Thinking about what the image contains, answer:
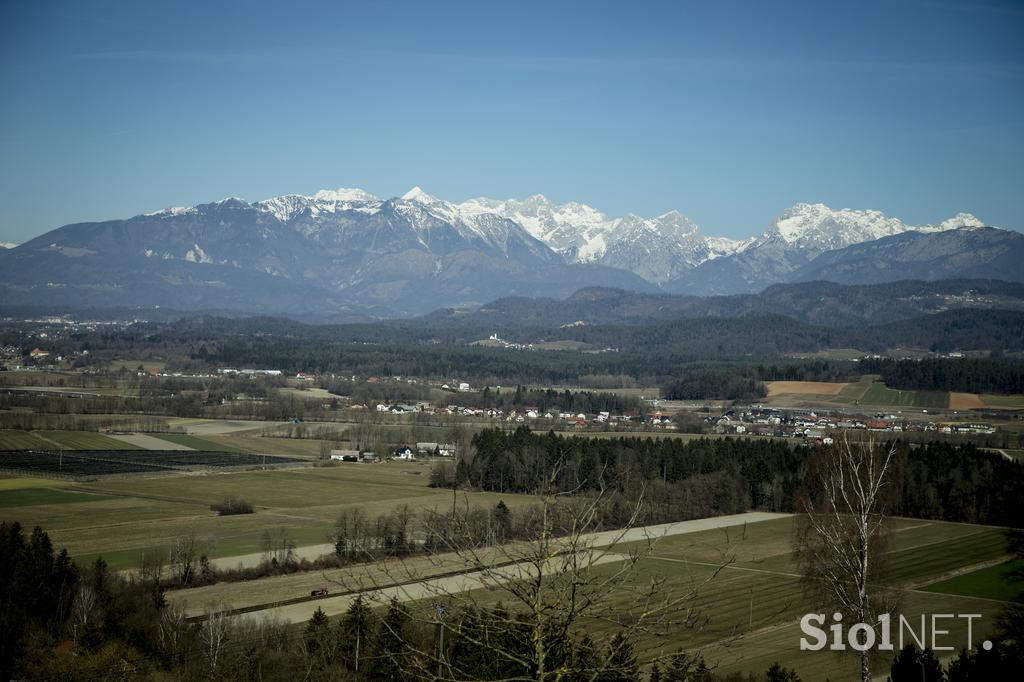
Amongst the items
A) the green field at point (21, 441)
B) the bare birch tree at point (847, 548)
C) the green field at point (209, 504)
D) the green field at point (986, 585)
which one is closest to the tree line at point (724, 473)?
the green field at point (209, 504)

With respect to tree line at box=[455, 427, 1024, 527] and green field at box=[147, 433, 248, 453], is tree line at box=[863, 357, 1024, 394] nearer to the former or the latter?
tree line at box=[455, 427, 1024, 527]

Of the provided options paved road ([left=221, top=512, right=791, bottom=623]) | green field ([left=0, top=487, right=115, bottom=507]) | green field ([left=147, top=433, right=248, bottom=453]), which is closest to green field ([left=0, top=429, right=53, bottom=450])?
green field ([left=147, top=433, right=248, bottom=453])

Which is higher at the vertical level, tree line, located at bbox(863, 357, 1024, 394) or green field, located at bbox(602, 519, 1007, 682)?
tree line, located at bbox(863, 357, 1024, 394)

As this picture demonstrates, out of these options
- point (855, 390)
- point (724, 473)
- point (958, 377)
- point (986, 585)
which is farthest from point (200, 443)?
point (958, 377)

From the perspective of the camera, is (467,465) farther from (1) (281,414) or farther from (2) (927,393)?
(2) (927,393)

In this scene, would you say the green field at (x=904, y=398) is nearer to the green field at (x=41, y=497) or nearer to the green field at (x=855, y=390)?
the green field at (x=855, y=390)
